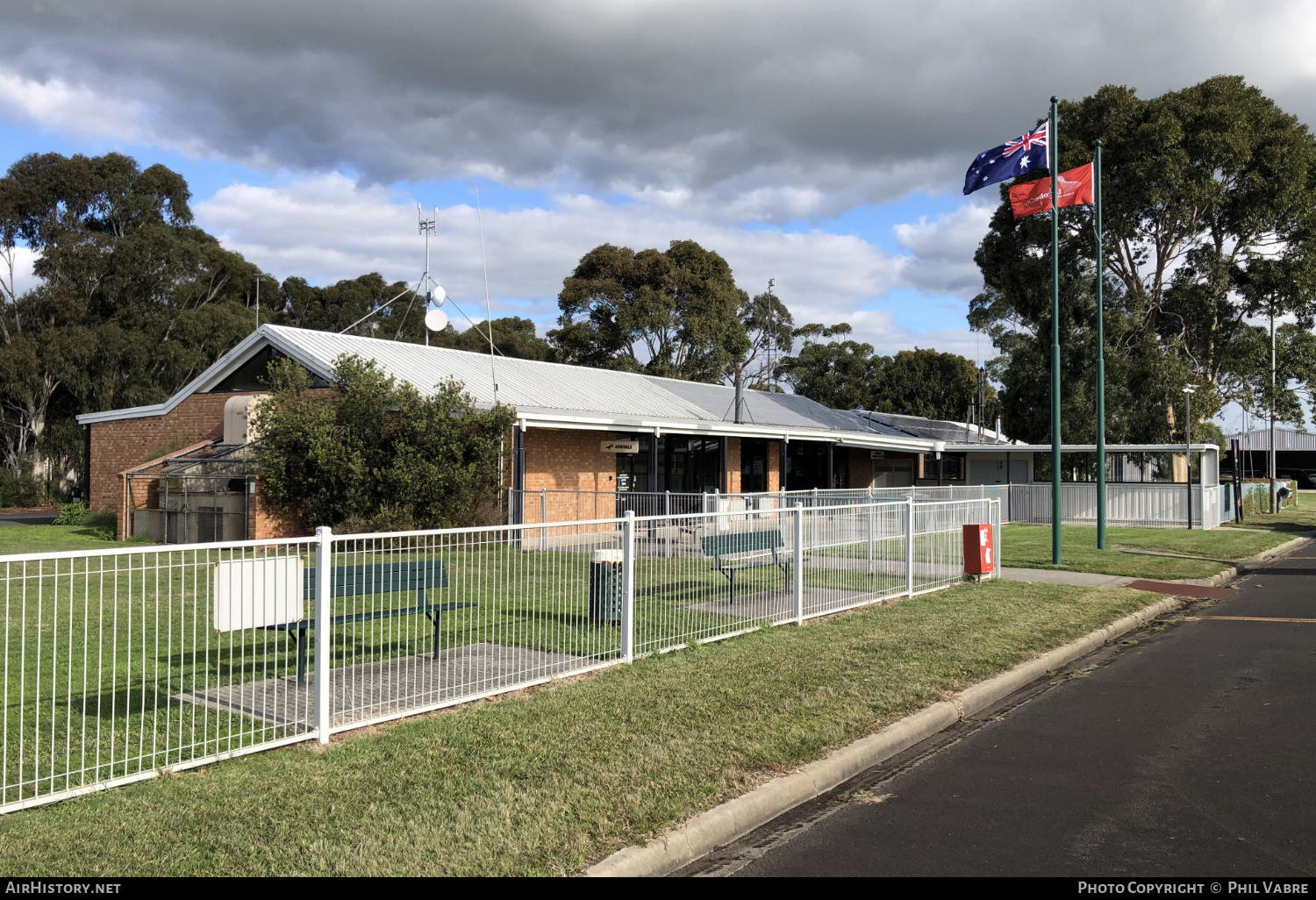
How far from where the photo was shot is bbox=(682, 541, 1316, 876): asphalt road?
15.3 feet

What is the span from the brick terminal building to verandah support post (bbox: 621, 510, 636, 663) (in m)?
11.1

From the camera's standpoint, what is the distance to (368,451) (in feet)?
65.7

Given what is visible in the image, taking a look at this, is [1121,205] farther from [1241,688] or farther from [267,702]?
[267,702]

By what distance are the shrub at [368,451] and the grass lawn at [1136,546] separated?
456 inches

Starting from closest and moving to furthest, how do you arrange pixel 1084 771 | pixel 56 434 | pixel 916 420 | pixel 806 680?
pixel 1084 771 < pixel 806 680 < pixel 56 434 < pixel 916 420

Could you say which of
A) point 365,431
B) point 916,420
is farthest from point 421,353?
point 916,420

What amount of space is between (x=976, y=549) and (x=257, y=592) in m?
11.5

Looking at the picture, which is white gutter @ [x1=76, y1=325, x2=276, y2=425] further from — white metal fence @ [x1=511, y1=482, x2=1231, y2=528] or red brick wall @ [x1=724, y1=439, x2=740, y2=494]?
red brick wall @ [x1=724, y1=439, x2=740, y2=494]

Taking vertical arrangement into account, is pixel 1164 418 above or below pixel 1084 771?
above

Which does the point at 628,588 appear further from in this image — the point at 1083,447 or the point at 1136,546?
the point at 1083,447

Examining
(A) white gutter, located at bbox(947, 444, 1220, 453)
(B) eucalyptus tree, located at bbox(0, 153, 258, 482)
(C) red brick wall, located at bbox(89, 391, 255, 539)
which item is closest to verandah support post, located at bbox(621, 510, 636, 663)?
(C) red brick wall, located at bbox(89, 391, 255, 539)

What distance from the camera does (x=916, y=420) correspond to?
157ft

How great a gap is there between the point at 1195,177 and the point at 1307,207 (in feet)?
12.5

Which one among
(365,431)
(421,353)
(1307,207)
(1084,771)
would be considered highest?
(1307,207)
